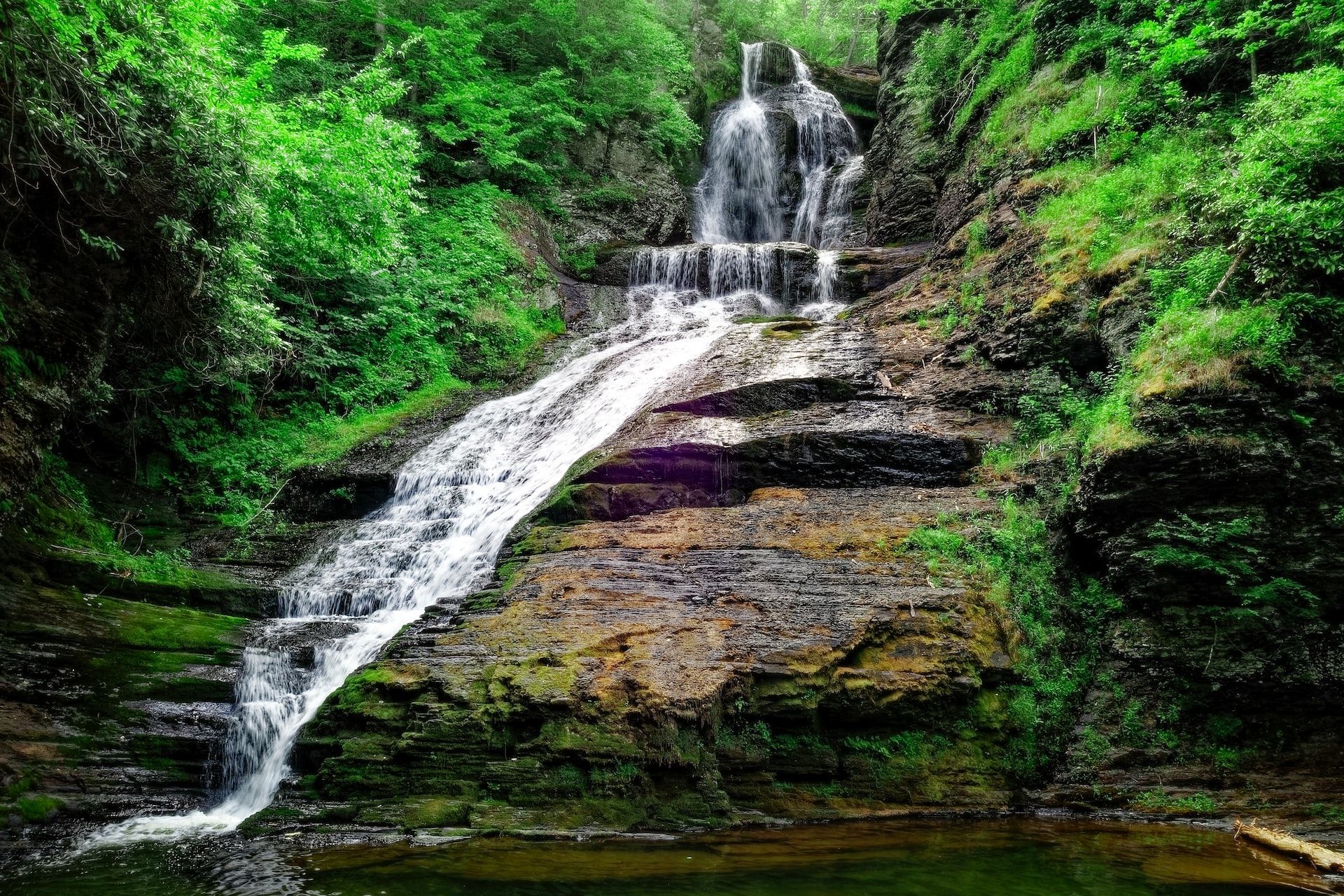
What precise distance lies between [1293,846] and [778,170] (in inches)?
986

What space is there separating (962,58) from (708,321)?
383 inches

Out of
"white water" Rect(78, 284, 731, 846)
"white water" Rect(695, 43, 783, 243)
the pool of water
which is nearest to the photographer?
the pool of water

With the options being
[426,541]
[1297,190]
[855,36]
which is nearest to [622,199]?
[426,541]

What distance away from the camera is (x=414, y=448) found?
518 inches

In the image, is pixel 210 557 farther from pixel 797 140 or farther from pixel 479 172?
pixel 797 140

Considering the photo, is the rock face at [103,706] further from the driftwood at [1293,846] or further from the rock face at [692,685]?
the driftwood at [1293,846]

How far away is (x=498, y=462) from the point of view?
39.4 feet

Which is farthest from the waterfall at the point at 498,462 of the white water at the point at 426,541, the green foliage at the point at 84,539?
the green foliage at the point at 84,539

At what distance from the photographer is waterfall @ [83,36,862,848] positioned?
7258mm

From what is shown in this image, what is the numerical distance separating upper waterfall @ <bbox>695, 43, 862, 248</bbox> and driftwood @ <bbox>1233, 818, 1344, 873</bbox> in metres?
19.5

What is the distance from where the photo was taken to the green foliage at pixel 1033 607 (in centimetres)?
659

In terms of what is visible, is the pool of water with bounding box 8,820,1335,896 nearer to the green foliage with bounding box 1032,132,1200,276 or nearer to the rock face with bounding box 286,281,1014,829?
the rock face with bounding box 286,281,1014,829

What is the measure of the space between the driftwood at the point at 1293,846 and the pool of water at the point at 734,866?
0.44 ft

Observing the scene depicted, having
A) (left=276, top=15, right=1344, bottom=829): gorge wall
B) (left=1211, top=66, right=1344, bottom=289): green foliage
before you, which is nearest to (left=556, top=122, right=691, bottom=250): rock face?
(left=276, top=15, right=1344, bottom=829): gorge wall
